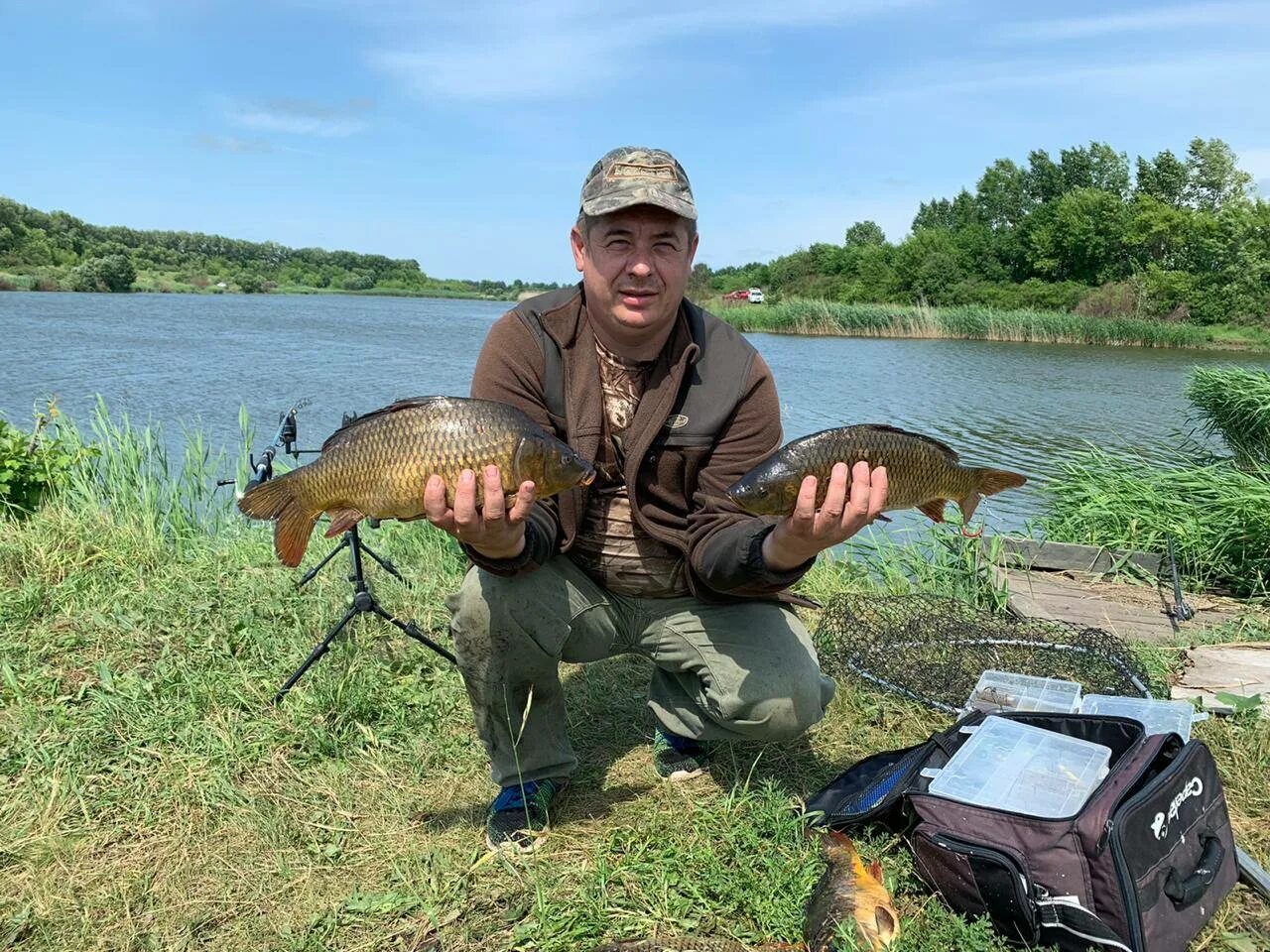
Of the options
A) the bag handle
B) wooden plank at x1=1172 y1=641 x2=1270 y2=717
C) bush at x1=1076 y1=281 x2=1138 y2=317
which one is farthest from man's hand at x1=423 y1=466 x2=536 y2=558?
bush at x1=1076 y1=281 x2=1138 y2=317

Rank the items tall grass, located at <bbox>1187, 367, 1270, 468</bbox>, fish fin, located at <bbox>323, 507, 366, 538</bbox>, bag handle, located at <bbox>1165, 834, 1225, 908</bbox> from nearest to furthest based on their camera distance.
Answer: bag handle, located at <bbox>1165, 834, 1225, 908</bbox>
fish fin, located at <bbox>323, 507, 366, 538</bbox>
tall grass, located at <bbox>1187, 367, 1270, 468</bbox>

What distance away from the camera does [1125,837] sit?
164cm

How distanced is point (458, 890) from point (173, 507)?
10.6 ft

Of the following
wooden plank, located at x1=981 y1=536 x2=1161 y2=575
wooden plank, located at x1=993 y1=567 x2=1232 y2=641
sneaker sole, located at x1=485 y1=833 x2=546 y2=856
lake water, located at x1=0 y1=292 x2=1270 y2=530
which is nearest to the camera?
sneaker sole, located at x1=485 y1=833 x2=546 y2=856

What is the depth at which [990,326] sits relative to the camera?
28.8 m

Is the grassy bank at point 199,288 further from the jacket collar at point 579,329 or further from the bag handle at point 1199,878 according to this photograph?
the bag handle at point 1199,878

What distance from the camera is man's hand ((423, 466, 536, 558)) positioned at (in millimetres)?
1849

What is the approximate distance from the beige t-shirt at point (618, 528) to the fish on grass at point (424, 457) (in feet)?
0.93

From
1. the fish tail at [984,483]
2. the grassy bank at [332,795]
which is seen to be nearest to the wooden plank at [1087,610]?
the grassy bank at [332,795]

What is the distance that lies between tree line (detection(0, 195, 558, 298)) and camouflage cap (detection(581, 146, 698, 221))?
27723 mm

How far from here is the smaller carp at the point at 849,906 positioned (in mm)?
1707

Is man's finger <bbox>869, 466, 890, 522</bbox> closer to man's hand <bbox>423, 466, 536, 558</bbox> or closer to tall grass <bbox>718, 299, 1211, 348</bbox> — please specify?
man's hand <bbox>423, 466, 536, 558</bbox>

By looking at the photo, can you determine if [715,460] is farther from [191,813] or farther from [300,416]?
[300,416]

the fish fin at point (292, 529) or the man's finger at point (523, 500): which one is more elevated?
the man's finger at point (523, 500)
